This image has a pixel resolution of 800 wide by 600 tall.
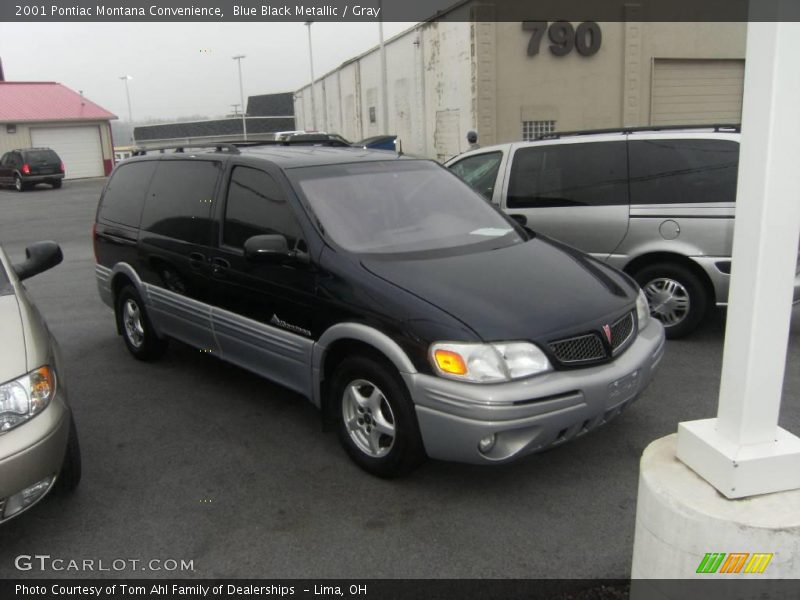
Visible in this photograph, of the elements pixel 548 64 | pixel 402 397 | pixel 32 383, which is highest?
pixel 548 64

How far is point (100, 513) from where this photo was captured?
3.61 m

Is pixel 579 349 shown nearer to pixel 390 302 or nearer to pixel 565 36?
pixel 390 302

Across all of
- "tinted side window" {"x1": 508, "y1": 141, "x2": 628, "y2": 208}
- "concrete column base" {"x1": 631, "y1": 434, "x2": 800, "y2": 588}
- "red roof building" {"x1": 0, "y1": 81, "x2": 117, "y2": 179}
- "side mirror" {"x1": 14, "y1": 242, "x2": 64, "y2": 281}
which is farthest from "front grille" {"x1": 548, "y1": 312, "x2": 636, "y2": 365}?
"red roof building" {"x1": 0, "y1": 81, "x2": 117, "y2": 179}

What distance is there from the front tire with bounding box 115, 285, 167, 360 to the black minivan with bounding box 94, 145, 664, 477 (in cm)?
16

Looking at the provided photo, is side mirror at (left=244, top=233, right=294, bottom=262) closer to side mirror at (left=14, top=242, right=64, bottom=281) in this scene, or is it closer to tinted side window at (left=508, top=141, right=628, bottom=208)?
side mirror at (left=14, top=242, right=64, bottom=281)

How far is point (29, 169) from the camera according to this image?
28.9 metres

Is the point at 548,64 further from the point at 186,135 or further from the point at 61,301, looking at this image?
the point at 186,135

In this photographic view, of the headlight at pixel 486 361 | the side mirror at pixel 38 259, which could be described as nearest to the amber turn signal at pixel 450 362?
the headlight at pixel 486 361

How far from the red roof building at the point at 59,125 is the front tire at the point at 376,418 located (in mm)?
36993

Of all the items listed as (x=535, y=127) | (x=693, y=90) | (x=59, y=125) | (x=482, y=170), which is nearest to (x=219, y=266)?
(x=482, y=170)

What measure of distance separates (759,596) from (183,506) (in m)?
2.66

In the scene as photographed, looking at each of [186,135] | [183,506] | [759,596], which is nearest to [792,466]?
[759,596]

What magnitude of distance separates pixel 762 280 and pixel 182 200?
412cm

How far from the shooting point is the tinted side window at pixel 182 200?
16.3 ft
